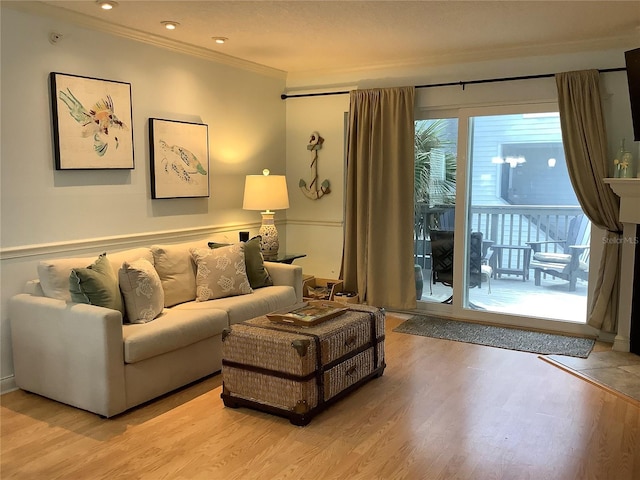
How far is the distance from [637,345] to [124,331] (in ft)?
12.2

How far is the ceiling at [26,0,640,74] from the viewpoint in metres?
3.60

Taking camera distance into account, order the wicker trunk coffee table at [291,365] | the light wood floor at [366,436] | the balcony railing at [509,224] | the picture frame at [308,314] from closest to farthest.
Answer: the light wood floor at [366,436] → the wicker trunk coffee table at [291,365] → the picture frame at [308,314] → the balcony railing at [509,224]

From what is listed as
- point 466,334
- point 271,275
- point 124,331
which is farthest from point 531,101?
point 124,331

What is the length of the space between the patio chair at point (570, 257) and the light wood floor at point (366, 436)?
132 centimetres

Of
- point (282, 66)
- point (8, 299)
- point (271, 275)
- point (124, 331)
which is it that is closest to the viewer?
point (124, 331)

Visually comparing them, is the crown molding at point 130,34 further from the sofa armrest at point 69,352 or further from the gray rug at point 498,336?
the gray rug at point 498,336

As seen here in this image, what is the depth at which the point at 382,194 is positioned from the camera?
5402 millimetres

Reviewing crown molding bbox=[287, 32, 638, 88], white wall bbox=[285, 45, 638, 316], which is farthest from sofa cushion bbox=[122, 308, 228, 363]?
crown molding bbox=[287, 32, 638, 88]

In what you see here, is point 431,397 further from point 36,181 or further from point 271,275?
point 36,181

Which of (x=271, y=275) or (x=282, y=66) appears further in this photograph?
(x=282, y=66)

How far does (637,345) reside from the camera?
429 cm

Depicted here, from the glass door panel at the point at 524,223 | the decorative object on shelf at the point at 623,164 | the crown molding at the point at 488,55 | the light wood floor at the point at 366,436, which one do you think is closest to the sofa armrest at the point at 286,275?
the light wood floor at the point at 366,436

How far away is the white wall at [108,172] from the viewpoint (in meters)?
3.50

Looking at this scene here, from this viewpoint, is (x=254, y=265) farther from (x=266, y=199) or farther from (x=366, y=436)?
(x=366, y=436)
